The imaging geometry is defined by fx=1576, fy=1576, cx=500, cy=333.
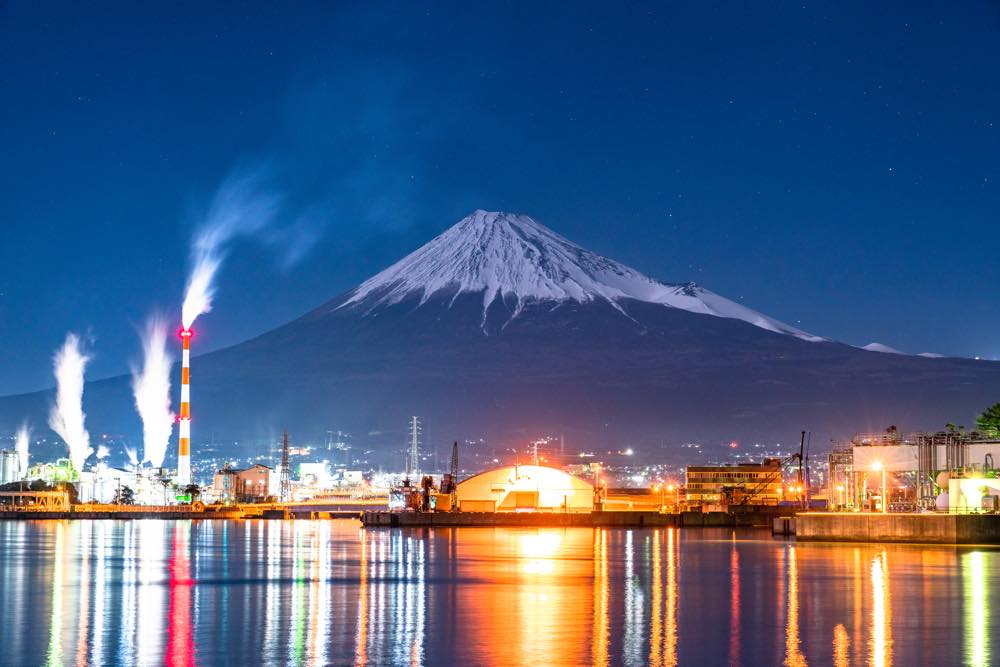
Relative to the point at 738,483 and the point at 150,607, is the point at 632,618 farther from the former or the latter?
the point at 738,483

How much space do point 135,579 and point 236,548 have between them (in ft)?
78.7

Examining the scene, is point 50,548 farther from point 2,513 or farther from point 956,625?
point 2,513

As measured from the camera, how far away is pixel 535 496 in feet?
415

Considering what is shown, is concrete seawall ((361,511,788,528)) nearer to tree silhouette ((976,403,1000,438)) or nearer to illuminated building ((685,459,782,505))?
illuminated building ((685,459,782,505))

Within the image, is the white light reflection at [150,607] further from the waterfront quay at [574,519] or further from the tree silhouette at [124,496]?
the tree silhouette at [124,496]

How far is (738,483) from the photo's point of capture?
457 feet

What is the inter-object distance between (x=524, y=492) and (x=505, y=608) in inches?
3600

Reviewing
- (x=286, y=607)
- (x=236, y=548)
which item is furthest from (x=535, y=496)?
(x=286, y=607)

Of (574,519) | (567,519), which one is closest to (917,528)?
(567,519)

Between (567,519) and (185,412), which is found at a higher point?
(185,412)

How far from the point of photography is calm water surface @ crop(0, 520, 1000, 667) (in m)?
27.4

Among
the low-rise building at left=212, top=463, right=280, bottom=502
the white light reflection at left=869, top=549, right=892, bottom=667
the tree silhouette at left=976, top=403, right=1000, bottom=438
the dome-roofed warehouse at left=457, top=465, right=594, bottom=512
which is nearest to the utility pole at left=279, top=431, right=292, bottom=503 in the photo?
the low-rise building at left=212, top=463, right=280, bottom=502

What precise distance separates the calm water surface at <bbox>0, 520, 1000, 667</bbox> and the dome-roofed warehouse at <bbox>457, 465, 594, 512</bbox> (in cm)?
6333

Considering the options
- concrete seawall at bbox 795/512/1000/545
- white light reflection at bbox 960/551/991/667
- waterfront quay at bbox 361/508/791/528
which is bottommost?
waterfront quay at bbox 361/508/791/528
